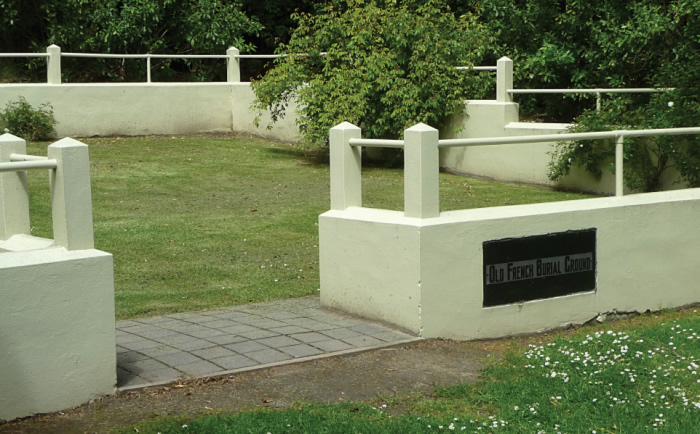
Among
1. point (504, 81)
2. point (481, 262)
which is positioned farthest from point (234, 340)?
point (504, 81)

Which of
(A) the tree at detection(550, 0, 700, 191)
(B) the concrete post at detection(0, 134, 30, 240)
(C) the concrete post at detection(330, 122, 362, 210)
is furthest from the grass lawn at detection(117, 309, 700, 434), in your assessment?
(A) the tree at detection(550, 0, 700, 191)

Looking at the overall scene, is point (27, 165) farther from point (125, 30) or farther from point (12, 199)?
point (125, 30)

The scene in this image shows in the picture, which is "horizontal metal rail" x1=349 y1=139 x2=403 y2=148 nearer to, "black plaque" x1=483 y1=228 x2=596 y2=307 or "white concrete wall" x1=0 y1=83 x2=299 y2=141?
"black plaque" x1=483 y1=228 x2=596 y2=307

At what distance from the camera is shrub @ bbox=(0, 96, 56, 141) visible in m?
17.1

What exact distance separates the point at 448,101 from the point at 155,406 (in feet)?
37.3

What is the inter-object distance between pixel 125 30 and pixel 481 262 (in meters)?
15.6

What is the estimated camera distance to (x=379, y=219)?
743 cm

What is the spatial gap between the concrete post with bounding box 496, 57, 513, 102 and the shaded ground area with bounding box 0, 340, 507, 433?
9.63 meters

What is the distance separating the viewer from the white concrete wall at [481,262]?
7.17 m

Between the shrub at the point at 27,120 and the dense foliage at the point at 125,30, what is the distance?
12.0 ft

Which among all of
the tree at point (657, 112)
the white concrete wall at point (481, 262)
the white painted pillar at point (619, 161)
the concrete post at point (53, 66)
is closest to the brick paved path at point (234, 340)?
the white concrete wall at point (481, 262)

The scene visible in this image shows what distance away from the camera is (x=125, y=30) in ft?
69.1

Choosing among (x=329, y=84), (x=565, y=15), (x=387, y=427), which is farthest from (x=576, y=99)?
(x=387, y=427)

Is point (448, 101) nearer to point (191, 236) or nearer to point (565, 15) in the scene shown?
point (565, 15)
